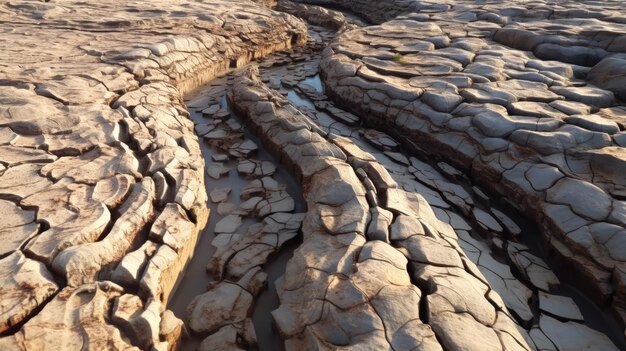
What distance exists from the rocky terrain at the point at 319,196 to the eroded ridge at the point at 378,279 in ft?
0.03

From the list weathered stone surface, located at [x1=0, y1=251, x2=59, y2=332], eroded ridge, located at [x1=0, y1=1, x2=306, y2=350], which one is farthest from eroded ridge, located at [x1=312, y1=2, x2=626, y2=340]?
weathered stone surface, located at [x1=0, y1=251, x2=59, y2=332]

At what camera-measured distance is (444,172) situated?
10.6 ft

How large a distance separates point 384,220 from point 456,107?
184cm

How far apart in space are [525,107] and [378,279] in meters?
2.46

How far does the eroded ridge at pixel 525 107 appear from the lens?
7.56 ft

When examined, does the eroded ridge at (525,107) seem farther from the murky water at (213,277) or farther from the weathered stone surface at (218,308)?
the weathered stone surface at (218,308)

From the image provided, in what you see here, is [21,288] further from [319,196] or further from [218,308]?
[319,196]

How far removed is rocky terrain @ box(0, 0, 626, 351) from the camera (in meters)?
1.67

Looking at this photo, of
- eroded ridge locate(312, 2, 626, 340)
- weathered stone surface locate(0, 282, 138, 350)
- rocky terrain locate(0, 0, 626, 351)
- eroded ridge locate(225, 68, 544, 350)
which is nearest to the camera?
weathered stone surface locate(0, 282, 138, 350)

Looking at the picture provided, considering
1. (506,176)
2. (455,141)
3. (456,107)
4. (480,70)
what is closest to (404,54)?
(480,70)

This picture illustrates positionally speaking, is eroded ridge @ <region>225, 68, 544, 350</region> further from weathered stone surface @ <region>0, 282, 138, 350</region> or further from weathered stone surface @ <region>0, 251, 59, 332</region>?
weathered stone surface @ <region>0, 251, 59, 332</region>

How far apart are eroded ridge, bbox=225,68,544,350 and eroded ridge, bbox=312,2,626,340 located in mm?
722

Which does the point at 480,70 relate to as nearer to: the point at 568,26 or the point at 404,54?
the point at 404,54

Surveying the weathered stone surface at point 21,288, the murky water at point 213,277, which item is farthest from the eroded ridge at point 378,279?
the weathered stone surface at point 21,288
